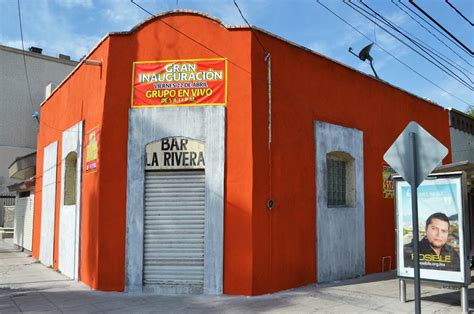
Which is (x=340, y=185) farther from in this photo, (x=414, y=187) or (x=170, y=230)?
(x=414, y=187)

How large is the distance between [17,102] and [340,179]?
26.1 m

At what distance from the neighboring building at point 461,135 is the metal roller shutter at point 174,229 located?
12325 millimetres

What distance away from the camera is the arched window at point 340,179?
11.9 m

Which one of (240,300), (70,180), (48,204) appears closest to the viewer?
(240,300)

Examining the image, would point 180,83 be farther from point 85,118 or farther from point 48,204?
Answer: point 48,204

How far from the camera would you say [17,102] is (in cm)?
3070

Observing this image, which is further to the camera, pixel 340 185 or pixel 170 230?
pixel 340 185

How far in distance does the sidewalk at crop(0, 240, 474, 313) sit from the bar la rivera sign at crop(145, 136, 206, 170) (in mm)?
2752

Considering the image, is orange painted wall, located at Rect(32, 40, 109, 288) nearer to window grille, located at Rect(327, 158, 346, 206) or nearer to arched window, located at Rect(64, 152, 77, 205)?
arched window, located at Rect(64, 152, 77, 205)

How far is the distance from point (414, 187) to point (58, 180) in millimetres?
11469

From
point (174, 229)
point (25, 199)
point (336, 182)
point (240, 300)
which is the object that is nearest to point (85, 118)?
point (174, 229)

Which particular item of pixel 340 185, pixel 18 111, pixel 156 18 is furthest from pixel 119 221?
pixel 18 111

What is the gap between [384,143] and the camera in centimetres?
1370

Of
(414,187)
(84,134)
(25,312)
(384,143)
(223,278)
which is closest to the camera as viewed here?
(414,187)
